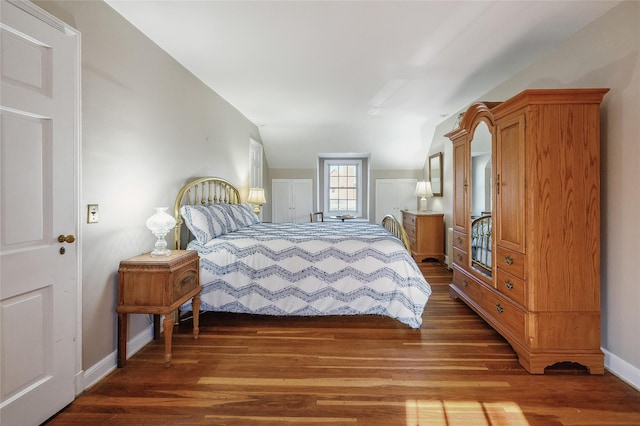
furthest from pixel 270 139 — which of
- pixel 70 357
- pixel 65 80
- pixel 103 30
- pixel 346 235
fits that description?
pixel 70 357

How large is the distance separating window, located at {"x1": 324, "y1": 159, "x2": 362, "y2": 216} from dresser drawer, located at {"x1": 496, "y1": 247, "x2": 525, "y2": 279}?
5.18 metres

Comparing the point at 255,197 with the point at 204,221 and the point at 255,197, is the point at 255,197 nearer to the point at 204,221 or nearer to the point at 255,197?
the point at 255,197

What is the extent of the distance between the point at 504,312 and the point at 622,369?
714 mm

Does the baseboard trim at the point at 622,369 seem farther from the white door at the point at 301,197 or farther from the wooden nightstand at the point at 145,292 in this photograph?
the white door at the point at 301,197

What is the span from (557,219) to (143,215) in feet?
10.1

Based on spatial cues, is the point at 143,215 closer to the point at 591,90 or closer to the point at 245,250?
the point at 245,250

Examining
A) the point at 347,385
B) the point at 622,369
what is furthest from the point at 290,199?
the point at 622,369

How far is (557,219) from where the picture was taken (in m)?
2.12

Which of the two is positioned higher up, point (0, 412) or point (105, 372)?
point (0, 412)

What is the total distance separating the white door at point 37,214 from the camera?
4.86ft

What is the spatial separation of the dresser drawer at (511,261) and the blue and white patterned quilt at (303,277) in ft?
2.13

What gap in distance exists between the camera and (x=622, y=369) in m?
2.06

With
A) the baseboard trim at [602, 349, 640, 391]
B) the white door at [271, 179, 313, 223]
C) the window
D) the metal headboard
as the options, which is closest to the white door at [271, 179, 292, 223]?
the white door at [271, 179, 313, 223]

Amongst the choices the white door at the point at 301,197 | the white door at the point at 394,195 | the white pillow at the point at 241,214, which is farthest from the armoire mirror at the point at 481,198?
the white door at the point at 301,197
